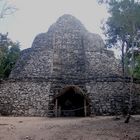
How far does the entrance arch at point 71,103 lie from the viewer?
65.0 feet

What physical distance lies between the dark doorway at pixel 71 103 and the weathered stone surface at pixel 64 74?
55cm

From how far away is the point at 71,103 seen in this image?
21.0 meters

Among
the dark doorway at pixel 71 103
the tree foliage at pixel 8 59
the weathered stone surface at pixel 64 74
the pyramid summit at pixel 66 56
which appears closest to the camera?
the dark doorway at pixel 71 103

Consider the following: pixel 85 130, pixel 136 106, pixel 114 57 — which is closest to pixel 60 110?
pixel 136 106

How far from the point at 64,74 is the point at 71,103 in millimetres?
4489

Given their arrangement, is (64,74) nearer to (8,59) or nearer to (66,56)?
(66,56)

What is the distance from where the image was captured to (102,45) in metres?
31.4

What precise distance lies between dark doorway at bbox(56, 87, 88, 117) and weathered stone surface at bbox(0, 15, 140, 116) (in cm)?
55

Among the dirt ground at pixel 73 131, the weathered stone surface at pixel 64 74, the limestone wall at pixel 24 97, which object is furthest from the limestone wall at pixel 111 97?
the dirt ground at pixel 73 131

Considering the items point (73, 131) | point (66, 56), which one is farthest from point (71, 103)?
point (66, 56)

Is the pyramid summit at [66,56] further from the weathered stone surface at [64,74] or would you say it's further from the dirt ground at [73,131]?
the dirt ground at [73,131]

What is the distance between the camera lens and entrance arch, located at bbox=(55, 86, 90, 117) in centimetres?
1980

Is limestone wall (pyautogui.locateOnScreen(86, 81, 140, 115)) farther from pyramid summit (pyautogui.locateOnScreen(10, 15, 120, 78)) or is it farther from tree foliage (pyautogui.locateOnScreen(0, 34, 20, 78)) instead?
tree foliage (pyautogui.locateOnScreen(0, 34, 20, 78))

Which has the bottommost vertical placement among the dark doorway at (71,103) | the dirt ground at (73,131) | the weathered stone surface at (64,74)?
the dirt ground at (73,131)
